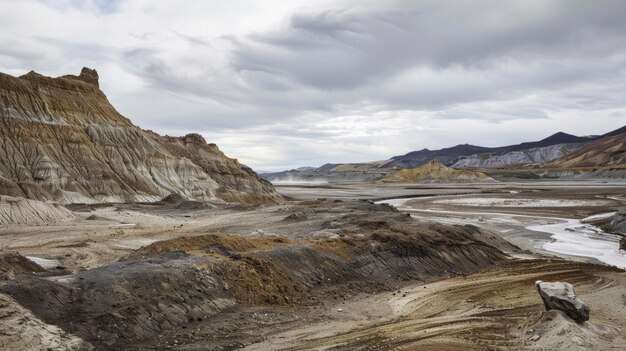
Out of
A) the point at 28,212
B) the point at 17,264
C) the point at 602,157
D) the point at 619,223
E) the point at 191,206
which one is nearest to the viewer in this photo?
the point at 17,264

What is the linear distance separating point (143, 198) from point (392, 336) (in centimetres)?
5413

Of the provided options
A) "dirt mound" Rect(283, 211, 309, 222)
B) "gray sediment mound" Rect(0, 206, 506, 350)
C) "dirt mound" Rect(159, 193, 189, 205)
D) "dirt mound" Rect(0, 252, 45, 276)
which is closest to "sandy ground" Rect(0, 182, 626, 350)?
"gray sediment mound" Rect(0, 206, 506, 350)

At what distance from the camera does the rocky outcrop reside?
168 meters

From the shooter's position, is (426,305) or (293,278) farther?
(293,278)

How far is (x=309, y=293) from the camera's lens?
719 inches

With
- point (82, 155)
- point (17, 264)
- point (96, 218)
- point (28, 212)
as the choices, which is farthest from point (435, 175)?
point (17, 264)

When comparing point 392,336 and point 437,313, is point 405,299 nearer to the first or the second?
point 437,313

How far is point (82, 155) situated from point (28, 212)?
24136mm

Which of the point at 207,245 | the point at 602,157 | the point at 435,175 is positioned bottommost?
the point at 207,245

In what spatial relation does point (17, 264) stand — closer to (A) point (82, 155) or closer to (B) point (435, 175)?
(A) point (82, 155)

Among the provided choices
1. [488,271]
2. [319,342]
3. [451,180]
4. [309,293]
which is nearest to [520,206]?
[488,271]

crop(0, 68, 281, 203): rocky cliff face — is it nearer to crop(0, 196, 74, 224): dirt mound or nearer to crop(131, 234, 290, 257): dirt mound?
crop(0, 196, 74, 224): dirt mound

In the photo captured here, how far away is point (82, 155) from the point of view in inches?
2419

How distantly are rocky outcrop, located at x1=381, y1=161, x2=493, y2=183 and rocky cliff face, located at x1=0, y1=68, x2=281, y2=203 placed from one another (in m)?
102
